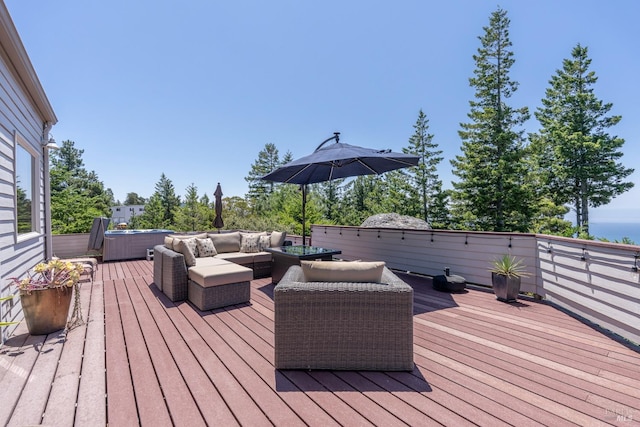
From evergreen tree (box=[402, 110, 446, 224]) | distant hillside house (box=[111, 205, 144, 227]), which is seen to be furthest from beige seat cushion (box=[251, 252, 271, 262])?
distant hillside house (box=[111, 205, 144, 227])

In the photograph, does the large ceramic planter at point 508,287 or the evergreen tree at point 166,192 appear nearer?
the large ceramic planter at point 508,287

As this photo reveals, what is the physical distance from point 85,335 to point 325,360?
2529 mm

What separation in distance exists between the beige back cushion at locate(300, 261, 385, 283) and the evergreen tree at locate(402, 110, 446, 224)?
2109cm

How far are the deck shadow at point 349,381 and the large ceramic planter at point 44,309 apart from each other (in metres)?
2.50

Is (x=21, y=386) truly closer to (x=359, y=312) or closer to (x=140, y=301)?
(x=140, y=301)

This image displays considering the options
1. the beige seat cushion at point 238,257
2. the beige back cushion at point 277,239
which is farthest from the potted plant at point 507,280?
the beige seat cushion at point 238,257

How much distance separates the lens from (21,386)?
2.00m

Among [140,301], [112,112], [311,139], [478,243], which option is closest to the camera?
[140,301]

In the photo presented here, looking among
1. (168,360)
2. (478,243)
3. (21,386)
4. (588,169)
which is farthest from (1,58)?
(588,169)

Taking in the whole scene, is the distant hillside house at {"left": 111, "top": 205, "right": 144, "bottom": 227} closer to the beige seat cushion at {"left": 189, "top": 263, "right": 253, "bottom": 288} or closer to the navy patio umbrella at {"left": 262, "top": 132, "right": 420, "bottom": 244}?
the navy patio umbrella at {"left": 262, "top": 132, "right": 420, "bottom": 244}

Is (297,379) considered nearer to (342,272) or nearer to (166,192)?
(342,272)

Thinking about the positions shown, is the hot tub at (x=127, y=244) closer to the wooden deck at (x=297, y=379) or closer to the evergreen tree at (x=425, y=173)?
the wooden deck at (x=297, y=379)

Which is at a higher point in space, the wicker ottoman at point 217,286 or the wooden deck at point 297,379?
the wicker ottoman at point 217,286

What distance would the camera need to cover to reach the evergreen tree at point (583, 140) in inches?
720
